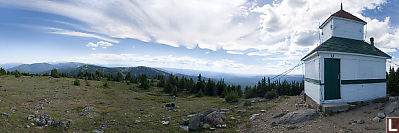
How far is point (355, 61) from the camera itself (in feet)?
41.4

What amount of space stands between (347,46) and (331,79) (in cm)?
307

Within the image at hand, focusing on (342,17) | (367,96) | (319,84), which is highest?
(342,17)

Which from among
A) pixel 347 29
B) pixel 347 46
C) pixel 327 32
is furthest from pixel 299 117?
pixel 347 29

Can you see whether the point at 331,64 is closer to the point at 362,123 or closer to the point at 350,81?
the point at 350,81

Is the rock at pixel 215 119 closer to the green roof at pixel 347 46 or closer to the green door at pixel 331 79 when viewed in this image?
the green door at pixel 331 79

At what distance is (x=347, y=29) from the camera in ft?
47.1

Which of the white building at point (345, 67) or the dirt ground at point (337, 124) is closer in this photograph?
the dirt ground at point (337, 124)

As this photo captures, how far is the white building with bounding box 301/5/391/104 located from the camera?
1217 cm

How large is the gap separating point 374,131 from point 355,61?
680 centimetres

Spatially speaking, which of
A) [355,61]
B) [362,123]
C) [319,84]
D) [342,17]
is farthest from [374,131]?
[342,17]

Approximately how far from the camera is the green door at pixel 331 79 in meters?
12.2

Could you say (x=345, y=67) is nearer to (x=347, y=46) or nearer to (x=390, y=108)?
(x=347, y=46)

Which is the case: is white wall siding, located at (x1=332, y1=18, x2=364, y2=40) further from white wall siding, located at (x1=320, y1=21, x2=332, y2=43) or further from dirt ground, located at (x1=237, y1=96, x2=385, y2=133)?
dirt ground, located at (x1=237, y1=96, x2=385, y2=133)

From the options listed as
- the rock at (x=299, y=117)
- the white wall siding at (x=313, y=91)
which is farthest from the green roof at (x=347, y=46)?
the rock at (x=299, y=117)
